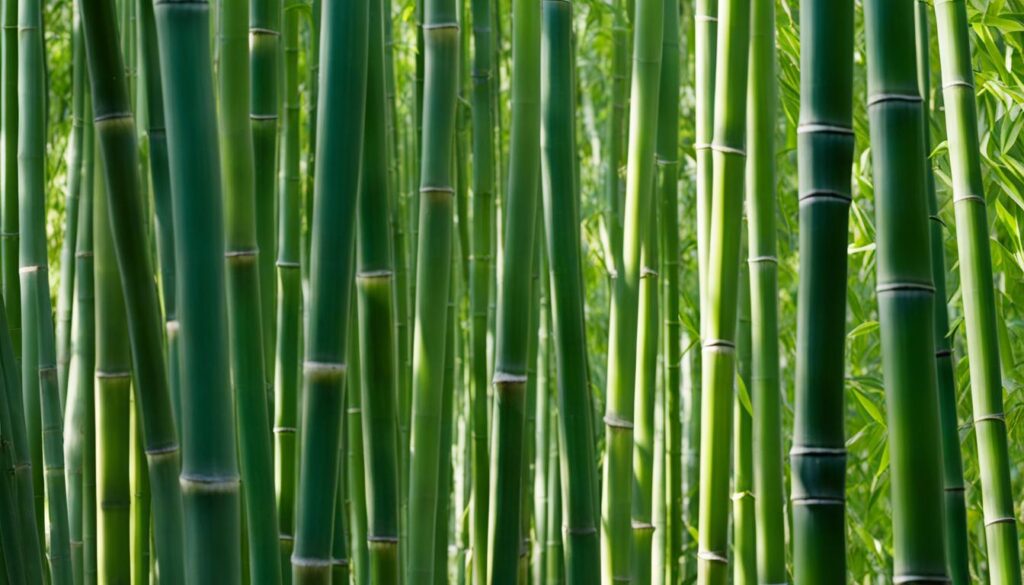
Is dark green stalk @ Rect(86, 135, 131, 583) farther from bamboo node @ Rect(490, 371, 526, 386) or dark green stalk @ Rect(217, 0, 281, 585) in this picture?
bamboo node @ Rect(490, 371, 526, 386)

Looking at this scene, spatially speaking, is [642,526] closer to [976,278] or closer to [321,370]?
[976,278]

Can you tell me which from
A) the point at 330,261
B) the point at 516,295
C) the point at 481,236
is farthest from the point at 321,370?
the point at 481,236

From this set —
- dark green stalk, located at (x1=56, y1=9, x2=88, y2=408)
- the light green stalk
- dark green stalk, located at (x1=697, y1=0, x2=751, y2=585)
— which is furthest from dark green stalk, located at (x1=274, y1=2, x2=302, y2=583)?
dark green stalk, located at (x1=697, y1=0, x2=751, y2=585)

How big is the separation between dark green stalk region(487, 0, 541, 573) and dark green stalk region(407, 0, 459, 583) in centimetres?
4

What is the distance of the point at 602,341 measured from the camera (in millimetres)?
2420

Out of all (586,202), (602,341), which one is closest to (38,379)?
(602,341)

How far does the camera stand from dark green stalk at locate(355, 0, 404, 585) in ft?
2.33

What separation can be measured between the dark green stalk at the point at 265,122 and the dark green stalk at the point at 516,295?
159mm

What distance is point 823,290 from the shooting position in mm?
542

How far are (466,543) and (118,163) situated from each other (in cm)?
122

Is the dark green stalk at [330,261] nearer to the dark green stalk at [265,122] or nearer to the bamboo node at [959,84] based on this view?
the dark green stalk at [265,122]

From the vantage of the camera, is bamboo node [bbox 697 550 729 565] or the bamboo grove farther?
bamboo node [bbox 697 550 729 565]

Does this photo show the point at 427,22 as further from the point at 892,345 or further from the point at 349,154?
the point at 892,345

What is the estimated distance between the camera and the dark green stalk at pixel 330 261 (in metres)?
0.60
